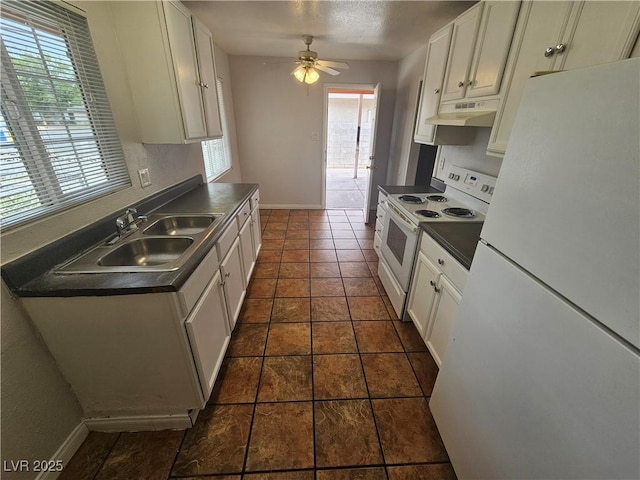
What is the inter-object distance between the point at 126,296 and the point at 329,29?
117 inches

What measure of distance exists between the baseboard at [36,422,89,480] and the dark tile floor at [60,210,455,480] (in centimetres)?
4

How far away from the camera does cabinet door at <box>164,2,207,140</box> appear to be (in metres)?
1.67

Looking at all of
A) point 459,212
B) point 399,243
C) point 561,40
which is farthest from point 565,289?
point 399,243

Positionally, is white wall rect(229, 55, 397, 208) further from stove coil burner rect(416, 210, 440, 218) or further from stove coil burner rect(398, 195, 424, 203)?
stove coil burner rect(416, 210, 440, 218)

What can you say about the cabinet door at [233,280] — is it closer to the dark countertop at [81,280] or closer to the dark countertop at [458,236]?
the dark countertop at [81,280]

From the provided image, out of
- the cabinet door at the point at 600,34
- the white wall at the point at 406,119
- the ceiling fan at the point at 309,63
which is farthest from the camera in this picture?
the white wall at the point at 406,119

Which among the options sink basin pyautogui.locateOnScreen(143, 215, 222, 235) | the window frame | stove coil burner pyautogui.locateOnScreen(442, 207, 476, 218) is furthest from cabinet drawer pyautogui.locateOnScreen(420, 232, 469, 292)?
the window frame

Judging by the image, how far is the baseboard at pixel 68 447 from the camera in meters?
1.19

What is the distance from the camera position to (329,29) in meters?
2.64

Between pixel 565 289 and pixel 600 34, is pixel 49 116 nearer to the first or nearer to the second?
pixel 565 289

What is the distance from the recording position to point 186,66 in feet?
6.05

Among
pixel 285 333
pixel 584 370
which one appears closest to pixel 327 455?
pixel 285 333

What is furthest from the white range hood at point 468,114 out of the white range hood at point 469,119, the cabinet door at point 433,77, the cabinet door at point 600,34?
the cabinet door at point 600,34

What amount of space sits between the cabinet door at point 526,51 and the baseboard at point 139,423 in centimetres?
230
